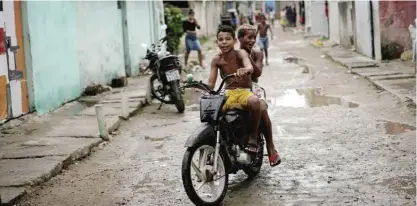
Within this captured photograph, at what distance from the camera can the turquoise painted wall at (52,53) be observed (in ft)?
32.7

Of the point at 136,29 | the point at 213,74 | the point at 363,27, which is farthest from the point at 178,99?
the point at 363,27

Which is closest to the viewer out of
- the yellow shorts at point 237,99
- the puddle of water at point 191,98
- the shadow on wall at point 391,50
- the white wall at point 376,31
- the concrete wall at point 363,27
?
the yellow shorts at point 237,99

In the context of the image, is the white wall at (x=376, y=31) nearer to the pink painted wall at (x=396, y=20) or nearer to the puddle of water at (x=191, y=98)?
the pink painted wall at (x=396, y=20)

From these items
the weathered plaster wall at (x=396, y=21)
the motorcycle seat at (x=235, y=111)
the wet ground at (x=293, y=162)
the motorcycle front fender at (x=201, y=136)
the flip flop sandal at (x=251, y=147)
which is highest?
the weathered plaster wall at (x=396, y=21)

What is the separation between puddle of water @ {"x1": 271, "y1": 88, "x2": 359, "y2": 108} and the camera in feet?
35.9

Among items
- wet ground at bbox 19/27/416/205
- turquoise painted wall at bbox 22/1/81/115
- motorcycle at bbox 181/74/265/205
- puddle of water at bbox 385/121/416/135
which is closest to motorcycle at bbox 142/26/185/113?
wet ground at bbox 19/27/416/205

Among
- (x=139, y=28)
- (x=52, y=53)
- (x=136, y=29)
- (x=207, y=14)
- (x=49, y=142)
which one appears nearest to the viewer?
(x=49, y=142)

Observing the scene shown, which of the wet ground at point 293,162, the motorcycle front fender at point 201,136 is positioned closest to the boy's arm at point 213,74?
the motorcycle front fender at point 201,136

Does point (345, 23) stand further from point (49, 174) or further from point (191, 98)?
point (49, 174)

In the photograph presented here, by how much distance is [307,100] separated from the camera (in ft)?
37.9

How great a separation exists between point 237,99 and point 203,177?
0.90 m

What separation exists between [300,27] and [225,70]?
131ft

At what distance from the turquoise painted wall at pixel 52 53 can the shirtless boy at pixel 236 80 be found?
4.93 m

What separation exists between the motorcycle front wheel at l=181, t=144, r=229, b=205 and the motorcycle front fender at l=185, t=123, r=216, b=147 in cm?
5
